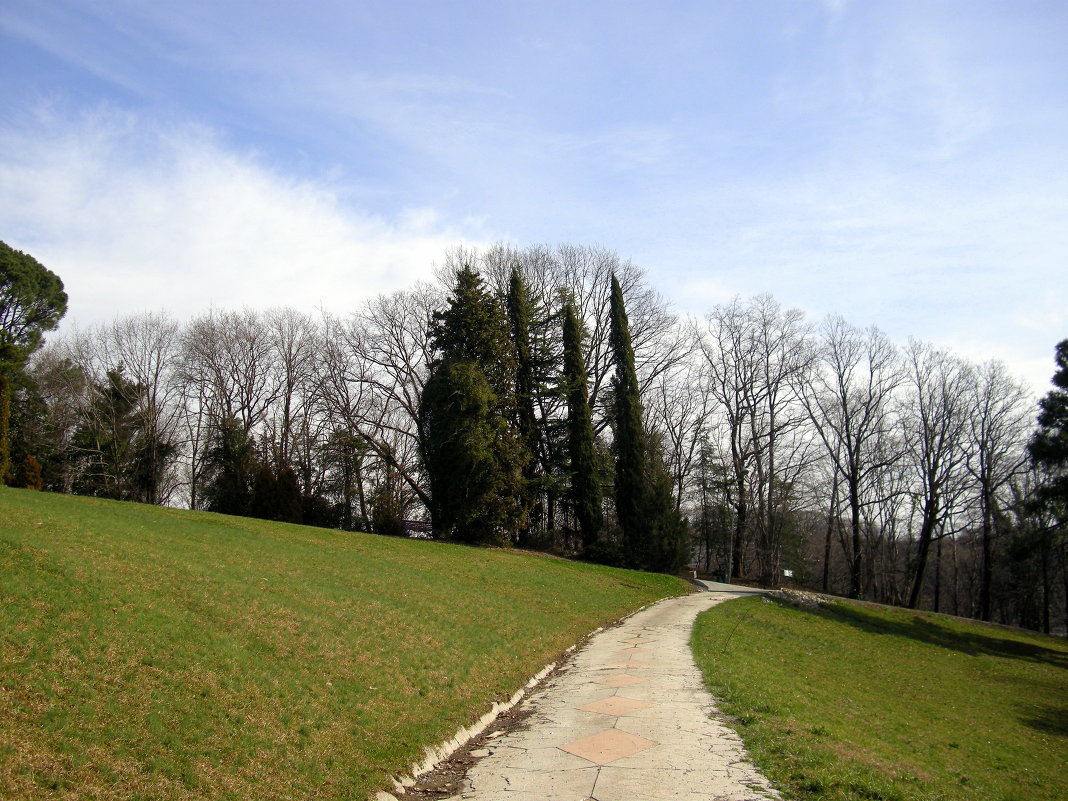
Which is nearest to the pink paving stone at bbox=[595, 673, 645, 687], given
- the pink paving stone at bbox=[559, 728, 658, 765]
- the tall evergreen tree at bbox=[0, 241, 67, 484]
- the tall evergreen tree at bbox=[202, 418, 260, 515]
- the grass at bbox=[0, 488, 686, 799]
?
the grass at bbox=[0, 488, 686, 799]

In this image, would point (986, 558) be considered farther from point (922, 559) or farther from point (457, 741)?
point (457, 741)

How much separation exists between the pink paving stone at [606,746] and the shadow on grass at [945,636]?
22.5 metres

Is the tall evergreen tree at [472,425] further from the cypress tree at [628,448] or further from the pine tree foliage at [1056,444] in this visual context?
the pine tree foliage at [1056,444]

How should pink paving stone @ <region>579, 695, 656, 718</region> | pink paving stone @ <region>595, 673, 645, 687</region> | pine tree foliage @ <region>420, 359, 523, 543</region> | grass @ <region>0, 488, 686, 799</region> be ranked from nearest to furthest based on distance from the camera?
grass @ <region>0, 488, 686, 799</region> → pink paving stone @ <region>579, 695, 656, 718</region> → pink paving stone @ <region>595, 673, 645, 687</region> → pine tree foliage @ <region>420, 359, 523, 543</region>

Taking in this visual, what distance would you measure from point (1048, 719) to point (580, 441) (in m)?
24.7

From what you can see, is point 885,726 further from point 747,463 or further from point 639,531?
point 747,463

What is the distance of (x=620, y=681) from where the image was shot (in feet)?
35.7

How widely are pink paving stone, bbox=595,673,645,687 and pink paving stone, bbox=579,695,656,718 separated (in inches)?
38.9

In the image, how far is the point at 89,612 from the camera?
746 cm

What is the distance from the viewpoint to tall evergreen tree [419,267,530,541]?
30781 millimetres

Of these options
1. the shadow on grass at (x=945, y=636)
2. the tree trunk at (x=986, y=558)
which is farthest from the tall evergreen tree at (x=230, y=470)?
the tree trunk at (x=986, y=558)

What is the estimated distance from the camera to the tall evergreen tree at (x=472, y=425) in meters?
30.8

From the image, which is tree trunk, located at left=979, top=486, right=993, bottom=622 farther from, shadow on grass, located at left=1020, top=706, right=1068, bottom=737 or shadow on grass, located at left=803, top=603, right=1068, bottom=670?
shadow on grass, located at left=1020, top=706, right=1068, bottom=737

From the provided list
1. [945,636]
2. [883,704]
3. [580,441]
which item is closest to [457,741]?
[883,704]
